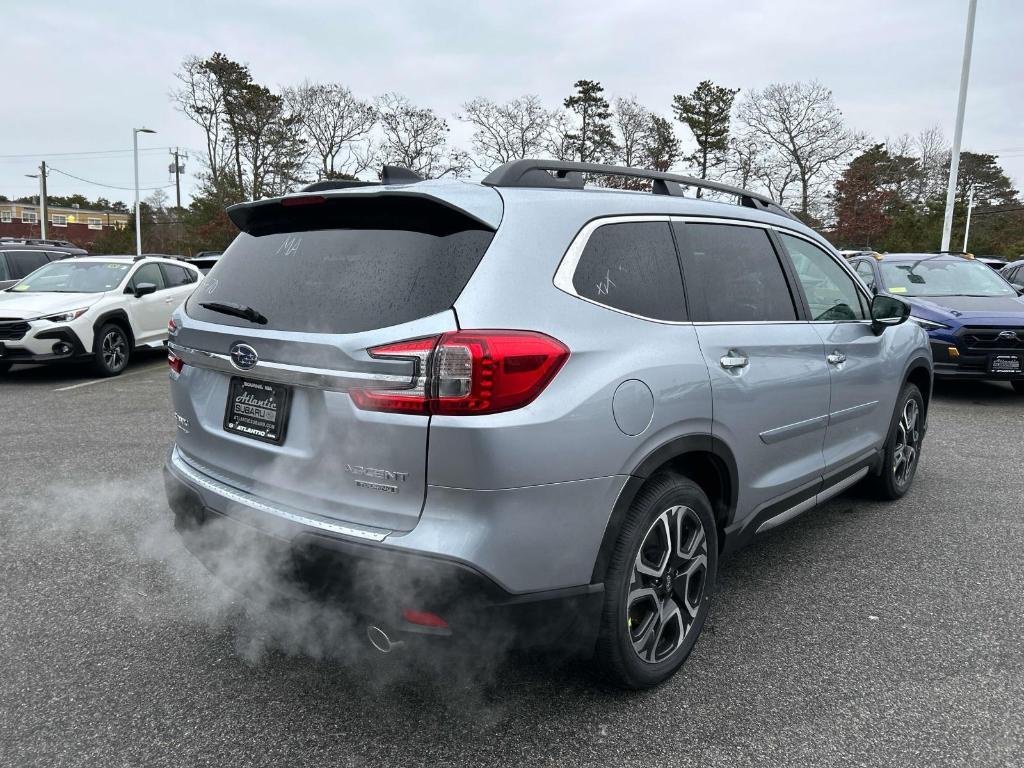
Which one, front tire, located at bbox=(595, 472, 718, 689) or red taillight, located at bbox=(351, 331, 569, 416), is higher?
red taillight, located at bbox=(351, 331, 569, 416)

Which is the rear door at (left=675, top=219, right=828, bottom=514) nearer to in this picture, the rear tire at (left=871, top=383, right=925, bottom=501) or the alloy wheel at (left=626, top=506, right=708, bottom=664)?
the alloy wheel at (left=626, top=506, right=708, bottom=664)

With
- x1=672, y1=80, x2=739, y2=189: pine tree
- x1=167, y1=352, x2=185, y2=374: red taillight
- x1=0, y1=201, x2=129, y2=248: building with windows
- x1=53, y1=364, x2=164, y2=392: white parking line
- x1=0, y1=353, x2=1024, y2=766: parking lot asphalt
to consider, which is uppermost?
x1=672, y1=80, x2=739, y2=189: pine tree

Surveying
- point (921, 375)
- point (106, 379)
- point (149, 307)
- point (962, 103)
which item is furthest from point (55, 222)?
point (921, 375)

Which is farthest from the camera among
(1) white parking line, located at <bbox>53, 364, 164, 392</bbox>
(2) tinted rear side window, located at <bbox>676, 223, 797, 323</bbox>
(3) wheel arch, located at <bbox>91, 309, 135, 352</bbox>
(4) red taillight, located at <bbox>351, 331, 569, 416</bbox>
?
(3) wheel arch, located at <bbox>91, 309, 135, 352</bbox>

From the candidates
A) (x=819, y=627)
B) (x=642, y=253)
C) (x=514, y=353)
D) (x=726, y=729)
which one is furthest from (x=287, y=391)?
(x=819, y=627)

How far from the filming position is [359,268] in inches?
88.7

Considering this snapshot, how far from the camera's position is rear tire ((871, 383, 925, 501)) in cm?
446

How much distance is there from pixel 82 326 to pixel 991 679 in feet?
32.0

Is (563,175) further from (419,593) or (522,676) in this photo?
(522,676)

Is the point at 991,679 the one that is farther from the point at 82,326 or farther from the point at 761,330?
the point at 82,326

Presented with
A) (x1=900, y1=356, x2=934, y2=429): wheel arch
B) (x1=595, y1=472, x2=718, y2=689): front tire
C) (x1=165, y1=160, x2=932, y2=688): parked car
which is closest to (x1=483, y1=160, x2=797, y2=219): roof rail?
(x1=165, y1=160, x2=932, y2=688): parked car

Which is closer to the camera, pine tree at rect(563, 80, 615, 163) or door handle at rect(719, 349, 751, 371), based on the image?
door handle at rect(719, 349, 751, 371)

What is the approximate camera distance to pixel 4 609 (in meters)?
3.10

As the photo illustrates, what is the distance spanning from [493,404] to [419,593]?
56 centimetres
